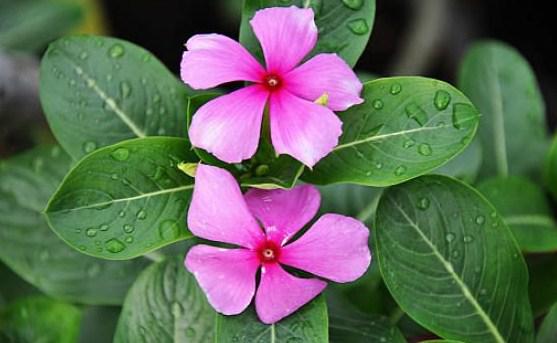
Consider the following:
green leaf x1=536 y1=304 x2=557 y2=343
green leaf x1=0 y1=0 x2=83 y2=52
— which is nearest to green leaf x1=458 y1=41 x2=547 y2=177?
green leaf x1=536 y1=304 x2=557 y2=343

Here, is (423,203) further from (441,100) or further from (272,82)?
(272,82)

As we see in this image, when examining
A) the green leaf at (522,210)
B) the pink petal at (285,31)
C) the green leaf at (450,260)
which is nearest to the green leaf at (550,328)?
the green leaf at (450,260)

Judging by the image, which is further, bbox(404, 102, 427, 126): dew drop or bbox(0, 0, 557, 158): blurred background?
bbox(0, 0, 557, 158): blurred background

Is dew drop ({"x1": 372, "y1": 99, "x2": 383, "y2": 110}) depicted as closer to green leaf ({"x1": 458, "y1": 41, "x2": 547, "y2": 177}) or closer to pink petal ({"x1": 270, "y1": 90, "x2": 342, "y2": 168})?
pink petal ({"x1": 270, "y1": 90, "x2": 342, "y2": 168})

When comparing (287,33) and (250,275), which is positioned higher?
(287,33)

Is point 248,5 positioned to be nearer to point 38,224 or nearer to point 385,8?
point 38,224

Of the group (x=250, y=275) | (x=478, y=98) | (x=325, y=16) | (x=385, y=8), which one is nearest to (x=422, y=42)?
(x=385, y=8)
